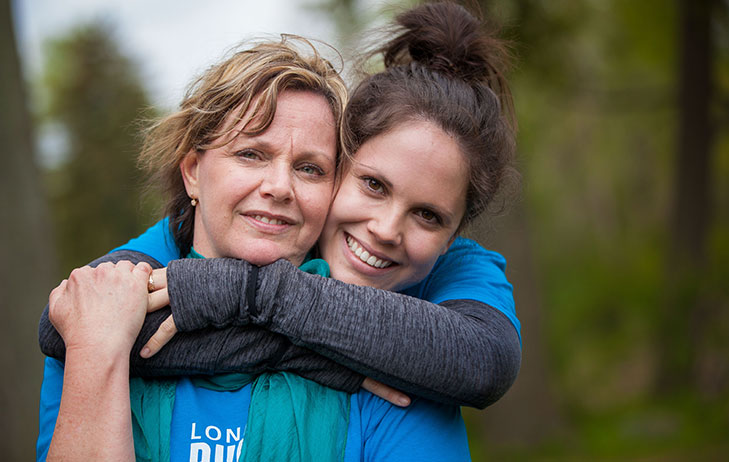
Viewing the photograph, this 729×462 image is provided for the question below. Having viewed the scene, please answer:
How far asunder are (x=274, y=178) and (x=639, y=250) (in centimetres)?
1308

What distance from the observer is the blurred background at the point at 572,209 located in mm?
5461

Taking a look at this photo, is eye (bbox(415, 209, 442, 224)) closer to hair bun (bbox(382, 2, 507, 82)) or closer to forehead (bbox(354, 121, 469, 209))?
forehead (bbox(354, 121, 469, 209))

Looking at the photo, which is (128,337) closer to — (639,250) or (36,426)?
(36,426)

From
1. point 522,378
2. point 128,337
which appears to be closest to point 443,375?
point 128,337

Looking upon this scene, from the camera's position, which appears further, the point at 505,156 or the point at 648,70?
the point at 648,70

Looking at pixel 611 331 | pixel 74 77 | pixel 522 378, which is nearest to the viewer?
pixel 522 378

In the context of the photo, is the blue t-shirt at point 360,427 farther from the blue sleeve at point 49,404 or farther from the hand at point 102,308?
the hand at point 102,308

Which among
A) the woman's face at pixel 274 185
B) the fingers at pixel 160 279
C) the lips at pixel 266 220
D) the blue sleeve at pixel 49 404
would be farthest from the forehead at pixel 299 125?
the blue sleeve at pixel 49 404

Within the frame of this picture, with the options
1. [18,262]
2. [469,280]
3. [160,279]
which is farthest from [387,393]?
[18,262]

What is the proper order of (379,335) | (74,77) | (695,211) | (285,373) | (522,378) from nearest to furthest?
(379,335) < (285,373) < (522,378) < (695,211) < (74,77)

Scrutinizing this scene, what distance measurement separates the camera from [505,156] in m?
A: 2.41

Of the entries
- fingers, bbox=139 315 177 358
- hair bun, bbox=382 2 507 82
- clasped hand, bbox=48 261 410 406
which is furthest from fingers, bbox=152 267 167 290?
hair bun, bbox=382 2 507 82

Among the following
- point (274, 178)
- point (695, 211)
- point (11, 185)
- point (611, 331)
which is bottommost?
point (611, 331)

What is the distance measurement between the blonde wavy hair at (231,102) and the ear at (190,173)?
27mm
